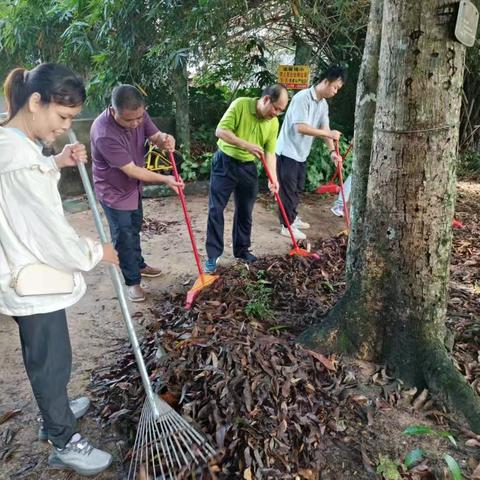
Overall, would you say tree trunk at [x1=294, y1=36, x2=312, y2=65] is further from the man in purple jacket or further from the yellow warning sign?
the man in purple jacket

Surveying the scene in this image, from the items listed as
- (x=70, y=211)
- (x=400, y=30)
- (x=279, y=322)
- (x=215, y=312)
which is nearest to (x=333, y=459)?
(x=279, y=322)

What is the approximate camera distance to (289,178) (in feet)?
16.0

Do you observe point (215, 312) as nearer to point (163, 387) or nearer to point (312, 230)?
point (163, 387)

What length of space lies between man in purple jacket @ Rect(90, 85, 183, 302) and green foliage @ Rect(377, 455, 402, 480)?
2255 mm

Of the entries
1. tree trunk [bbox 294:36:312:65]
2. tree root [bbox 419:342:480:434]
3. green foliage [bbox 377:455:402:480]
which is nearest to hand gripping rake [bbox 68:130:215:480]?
green foliage [bbox 377:455:402:480]

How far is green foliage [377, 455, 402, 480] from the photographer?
1.95 m

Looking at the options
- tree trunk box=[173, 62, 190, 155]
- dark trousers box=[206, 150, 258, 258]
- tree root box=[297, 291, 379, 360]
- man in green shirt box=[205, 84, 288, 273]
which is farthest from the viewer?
tree trunk box=[173, 62, 190, 155]

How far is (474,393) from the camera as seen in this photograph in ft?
7.39

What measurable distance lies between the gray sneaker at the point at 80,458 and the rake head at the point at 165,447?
162 millimetres

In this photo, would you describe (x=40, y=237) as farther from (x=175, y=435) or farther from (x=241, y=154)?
(x=241, y=154)

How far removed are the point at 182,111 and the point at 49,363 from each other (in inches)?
227

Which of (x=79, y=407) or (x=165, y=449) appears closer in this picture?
(x=165, y=449)

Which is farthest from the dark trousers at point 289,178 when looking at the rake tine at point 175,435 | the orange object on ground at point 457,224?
the rake tine at point 175,435

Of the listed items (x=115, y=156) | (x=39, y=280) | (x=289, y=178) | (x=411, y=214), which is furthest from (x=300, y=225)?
(x=39, y=280)
